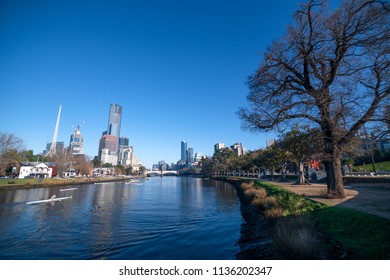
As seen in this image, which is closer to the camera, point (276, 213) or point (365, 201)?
point (276, 213)

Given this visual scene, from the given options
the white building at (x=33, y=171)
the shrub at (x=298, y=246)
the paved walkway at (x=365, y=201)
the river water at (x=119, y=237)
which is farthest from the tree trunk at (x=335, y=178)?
the white building at (x=33, y=171)

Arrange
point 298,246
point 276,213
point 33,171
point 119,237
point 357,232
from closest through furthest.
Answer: point 298,246 → point 357,232 → point 276,213 → point 119,237 → point 33,171

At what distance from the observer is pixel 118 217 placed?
64.4 feet

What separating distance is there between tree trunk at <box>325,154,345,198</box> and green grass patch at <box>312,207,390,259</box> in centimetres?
498

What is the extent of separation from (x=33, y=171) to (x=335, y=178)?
334 feet

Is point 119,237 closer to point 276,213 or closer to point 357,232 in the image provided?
point 276,213

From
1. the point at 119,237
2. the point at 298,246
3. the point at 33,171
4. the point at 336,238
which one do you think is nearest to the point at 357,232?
the point at 336,238

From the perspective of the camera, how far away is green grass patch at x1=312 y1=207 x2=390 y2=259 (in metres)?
5.75

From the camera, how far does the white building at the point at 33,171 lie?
3063 inches

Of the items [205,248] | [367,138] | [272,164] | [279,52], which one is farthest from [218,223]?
[272,164]

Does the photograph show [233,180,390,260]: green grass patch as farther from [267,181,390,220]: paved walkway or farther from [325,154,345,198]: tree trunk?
[325,154,345,198]: tree trunk

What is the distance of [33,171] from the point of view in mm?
79750

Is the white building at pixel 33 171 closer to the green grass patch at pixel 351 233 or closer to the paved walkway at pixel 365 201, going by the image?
the paved walkway at pixel 365 201

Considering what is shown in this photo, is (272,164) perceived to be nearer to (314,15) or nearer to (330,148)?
(330,148)
